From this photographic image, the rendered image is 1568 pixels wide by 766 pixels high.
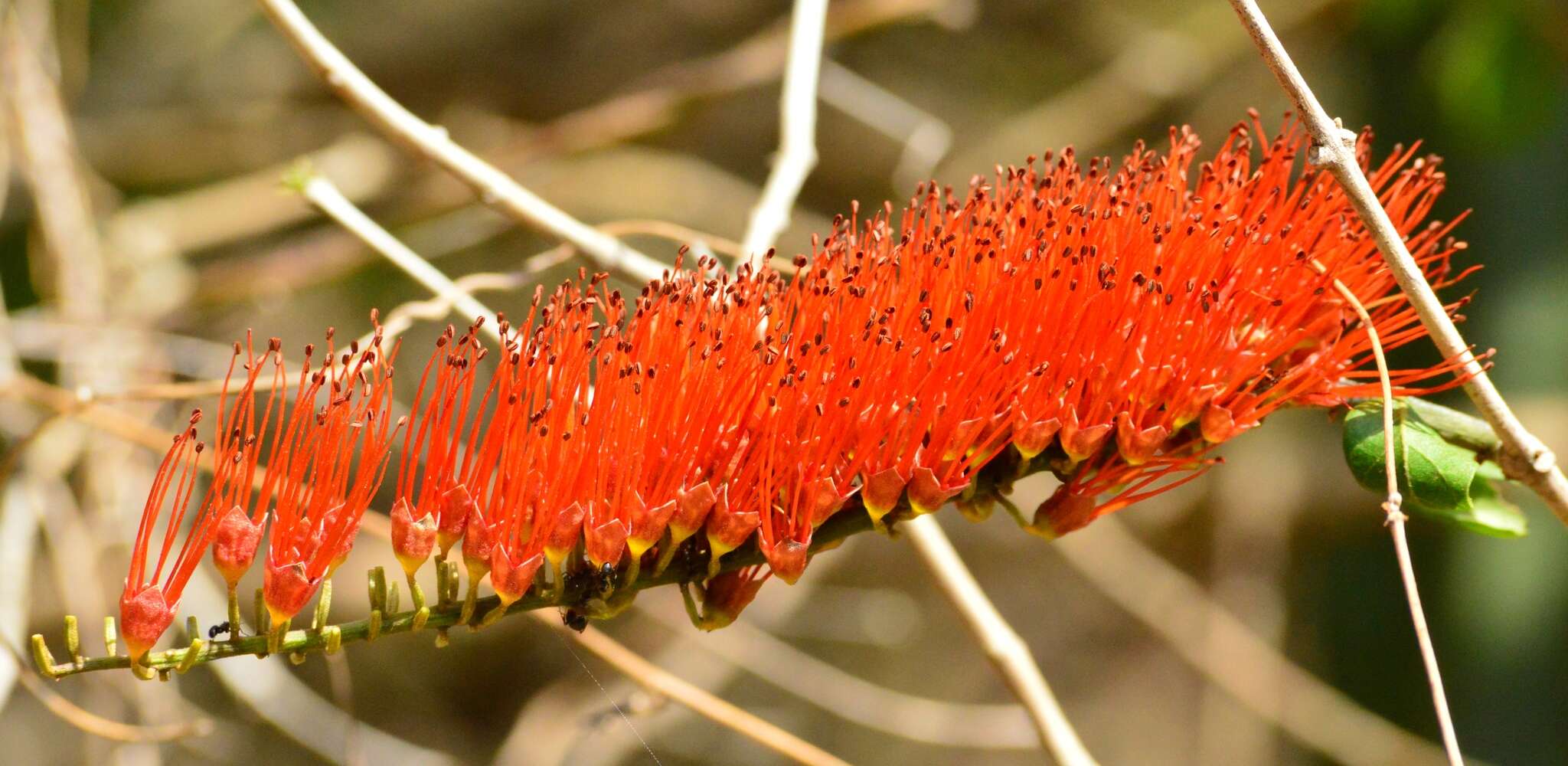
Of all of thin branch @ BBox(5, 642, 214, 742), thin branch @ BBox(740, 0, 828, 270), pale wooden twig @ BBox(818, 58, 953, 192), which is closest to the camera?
thin branch @ BBox(5, 642, 214, 742)

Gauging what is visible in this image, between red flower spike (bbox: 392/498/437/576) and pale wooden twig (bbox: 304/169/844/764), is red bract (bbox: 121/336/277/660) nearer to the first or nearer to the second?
red flower spike (bbox: 392/498/437/576)

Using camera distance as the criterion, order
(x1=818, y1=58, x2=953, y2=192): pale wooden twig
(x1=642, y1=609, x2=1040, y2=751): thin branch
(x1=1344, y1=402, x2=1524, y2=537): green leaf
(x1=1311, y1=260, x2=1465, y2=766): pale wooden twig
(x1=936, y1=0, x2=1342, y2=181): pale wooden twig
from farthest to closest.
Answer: (x1=936, y1=0, x2=1342, y2=181): pale wooden twig, (x1=642, y1=609, x2=1040, y2=751): thin branch, (x1=818, y1=58, x2=953, y2=192): pale wooden twig, (x1=1344, y1=402, x2=1524, y2=537): green leaf, (x1=1311, y1=260, x2=1465, y2=766): pale wooden twig

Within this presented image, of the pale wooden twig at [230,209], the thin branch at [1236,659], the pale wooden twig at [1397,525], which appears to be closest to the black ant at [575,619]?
the pale wooden twig at [1397,525]

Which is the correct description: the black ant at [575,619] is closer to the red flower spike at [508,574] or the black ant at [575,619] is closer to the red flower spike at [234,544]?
the red flower spike at [508,574]

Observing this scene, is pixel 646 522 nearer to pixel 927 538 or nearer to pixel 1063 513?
pixel 1063 513

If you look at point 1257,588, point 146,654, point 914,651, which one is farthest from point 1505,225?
point 146,654

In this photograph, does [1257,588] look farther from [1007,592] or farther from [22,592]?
[22,592]

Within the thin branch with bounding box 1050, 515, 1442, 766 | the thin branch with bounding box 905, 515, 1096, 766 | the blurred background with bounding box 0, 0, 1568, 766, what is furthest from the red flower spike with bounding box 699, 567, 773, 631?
the thin branch with bounding box 1050, 515, 1442, 766
